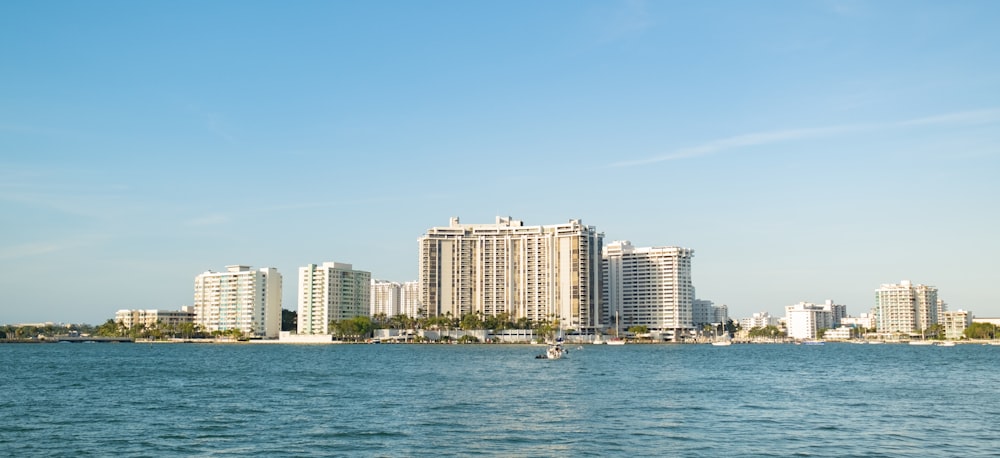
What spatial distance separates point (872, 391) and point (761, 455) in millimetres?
34021

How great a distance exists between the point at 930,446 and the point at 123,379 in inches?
2518

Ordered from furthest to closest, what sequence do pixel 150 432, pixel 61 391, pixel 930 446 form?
pixel 61 391, pixel 150 432, pixel 930 446

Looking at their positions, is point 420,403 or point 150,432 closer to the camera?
point 150,432

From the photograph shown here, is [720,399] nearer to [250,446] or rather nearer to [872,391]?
[872,391]

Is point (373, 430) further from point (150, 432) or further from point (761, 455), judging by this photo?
point (761, 455)

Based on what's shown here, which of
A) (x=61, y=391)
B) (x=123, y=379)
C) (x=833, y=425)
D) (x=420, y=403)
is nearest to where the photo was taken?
(x=833, y=425)

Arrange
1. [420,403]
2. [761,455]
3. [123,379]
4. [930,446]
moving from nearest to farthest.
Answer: [761,455] → [930,446] → [420,403] → [123,379]

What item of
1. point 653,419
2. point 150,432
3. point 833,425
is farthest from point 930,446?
point 150,432

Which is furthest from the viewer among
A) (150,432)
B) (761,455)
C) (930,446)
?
(150,432)

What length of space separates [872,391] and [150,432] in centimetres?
4867

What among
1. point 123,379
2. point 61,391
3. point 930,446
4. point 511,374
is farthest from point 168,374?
point 930,446

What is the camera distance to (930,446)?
1401 inches

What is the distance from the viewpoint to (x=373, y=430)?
39.9 m

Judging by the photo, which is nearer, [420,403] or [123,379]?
[420,403]
